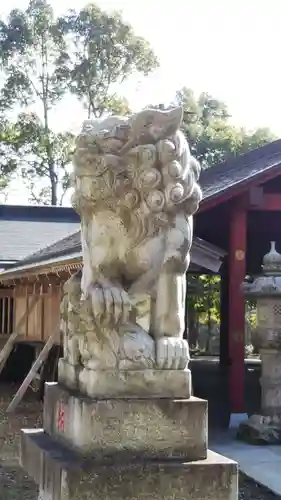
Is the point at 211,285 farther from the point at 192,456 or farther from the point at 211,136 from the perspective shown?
the point at 192,456

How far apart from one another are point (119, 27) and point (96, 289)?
2765 centimetres

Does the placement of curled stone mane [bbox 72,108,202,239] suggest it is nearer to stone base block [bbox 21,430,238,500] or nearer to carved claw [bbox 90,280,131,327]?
carved claw [bbox 90,280,131,327]

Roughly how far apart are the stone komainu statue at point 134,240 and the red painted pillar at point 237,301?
6632 mm

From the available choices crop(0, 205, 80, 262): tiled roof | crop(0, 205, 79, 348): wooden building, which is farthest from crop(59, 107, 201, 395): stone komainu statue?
crop(0, 205, 80, 262): tiled roof

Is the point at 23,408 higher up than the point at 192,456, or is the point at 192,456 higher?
the point at 192,456

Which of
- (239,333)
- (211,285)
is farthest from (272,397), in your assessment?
(211,285)

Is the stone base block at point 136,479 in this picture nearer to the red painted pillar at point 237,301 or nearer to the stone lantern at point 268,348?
the stone lantern at point 268,348

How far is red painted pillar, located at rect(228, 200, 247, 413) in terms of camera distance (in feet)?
34.9

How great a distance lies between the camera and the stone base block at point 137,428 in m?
3.81

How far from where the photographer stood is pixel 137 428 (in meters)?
3.85

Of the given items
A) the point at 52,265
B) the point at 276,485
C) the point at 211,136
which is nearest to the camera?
the point at 276,485

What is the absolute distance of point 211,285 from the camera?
25656 millimetres

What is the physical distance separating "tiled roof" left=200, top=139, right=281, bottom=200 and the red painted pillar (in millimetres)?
538

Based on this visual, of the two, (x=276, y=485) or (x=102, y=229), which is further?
(x=276, y=485)
